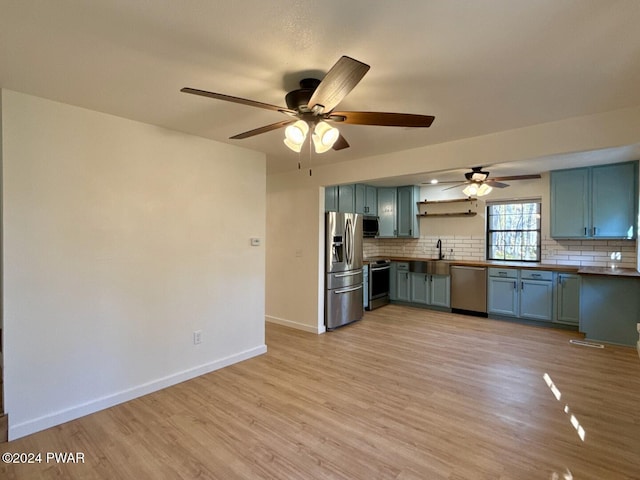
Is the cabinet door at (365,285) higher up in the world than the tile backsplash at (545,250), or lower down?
lower down

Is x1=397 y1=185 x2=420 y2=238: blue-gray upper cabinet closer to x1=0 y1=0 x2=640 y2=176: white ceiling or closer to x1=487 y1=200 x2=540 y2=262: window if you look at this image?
x1=487 y1=200 x2=540 y2=262: window

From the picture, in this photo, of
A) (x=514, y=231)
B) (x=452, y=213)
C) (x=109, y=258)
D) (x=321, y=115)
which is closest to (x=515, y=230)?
(x=514, y=231)

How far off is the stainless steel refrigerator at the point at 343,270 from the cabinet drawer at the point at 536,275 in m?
2.48

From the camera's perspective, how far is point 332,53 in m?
1.72

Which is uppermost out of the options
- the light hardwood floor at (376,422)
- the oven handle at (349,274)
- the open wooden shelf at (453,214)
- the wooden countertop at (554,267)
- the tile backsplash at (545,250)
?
the open wooden shelf at (453,214)

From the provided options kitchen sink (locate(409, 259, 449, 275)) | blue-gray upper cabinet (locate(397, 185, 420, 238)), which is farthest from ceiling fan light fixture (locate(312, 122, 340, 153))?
blue-gray upper cabinet (locate(397, 185, 420, 238))

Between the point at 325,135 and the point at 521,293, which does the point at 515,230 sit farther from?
the point at 325,135

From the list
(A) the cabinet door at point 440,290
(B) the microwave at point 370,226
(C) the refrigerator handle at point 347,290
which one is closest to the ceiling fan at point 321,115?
(C) the refrigerator handle at point 347,290

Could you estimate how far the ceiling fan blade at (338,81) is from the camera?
1357mm

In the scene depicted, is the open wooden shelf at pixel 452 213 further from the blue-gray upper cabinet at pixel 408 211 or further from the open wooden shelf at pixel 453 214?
the blue-gray upper cabinet at pixel 408 211

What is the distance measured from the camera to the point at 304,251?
4676 millimetres

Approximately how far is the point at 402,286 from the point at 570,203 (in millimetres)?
2935

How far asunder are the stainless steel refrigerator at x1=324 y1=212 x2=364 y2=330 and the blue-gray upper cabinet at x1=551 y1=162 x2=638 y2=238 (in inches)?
118

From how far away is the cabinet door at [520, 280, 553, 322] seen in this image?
4.76 m
